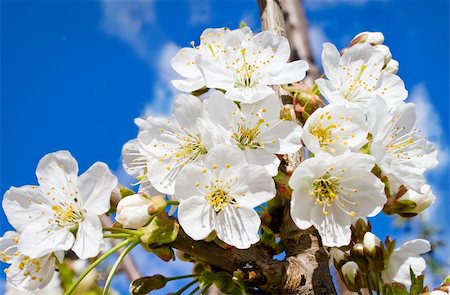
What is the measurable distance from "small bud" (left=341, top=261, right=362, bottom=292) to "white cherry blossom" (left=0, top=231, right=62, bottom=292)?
1.67 ft

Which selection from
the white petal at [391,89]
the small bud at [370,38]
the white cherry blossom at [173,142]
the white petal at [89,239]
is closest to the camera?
the white petal at [89,239]

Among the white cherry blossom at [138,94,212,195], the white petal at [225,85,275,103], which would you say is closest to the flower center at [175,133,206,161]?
the white cherry blossom at [138,94,212,195]

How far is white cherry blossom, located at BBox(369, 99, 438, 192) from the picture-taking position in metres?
0.95

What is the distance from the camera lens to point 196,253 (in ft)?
3.11

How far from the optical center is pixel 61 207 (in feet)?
3.13

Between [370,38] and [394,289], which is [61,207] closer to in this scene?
[394,289]

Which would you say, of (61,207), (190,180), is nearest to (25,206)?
(61,207)

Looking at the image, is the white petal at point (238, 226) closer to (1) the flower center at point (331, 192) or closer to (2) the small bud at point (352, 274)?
(1) the flower center at point (331, 192)

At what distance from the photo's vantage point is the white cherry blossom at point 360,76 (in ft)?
3.55

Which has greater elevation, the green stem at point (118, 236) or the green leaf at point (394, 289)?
the green stem at point (118, 236)

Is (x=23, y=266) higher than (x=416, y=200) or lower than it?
lower

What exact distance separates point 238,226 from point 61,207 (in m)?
0.30

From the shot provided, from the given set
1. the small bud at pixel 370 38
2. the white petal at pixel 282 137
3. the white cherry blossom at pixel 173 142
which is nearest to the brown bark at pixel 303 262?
the white petal at pixel 282 137

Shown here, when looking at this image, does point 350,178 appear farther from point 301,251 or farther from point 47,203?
point 47,203
